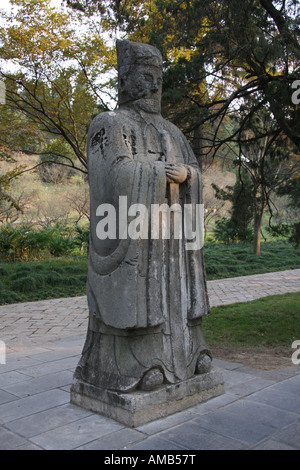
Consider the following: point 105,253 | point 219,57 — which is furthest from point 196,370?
point 219,57

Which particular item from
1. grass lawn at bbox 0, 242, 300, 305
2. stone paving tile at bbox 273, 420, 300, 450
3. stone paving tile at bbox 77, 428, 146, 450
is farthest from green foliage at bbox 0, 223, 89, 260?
stone paving tile at bbox 273, 420, 300, 450

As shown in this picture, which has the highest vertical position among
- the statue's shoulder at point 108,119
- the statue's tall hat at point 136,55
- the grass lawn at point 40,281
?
the statue's tall hat at point 136,55

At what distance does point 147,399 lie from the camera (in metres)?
3.60

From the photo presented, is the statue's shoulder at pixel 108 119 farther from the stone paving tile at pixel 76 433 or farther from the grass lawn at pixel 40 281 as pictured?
the grass lawn at pixel 40 281

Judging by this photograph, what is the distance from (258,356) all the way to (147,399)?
252cm

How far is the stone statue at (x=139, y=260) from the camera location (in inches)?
143

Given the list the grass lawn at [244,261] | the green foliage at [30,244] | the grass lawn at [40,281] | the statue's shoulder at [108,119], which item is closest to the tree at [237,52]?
the statue's shoulder at [108,119]

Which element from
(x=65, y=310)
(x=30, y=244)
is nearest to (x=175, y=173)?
(x=65, y=310)

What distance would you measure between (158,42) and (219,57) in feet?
3.42

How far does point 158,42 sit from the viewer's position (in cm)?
784

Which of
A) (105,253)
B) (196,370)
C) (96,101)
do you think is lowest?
(196,370)

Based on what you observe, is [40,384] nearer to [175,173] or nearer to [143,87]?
[175,173]

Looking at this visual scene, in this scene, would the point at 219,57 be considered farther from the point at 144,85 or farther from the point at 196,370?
the point at 196,370
